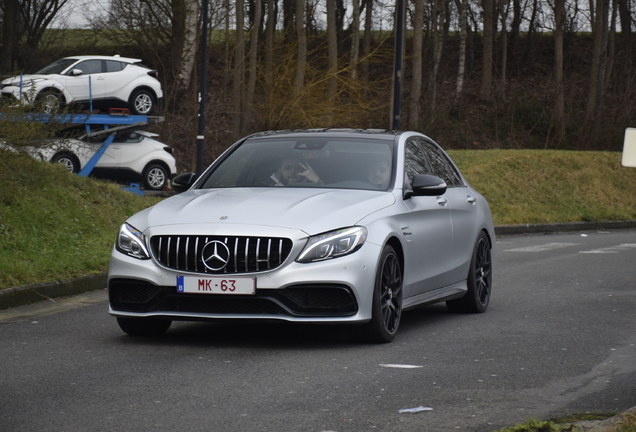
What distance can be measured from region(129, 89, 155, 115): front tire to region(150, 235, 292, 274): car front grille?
23418 mm

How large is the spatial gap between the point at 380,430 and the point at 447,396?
92 centimetres

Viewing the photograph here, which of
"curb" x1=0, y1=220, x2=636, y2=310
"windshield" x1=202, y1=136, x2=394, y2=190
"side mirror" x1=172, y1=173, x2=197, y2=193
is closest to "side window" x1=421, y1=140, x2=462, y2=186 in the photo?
"windshield" x1=202, y1=136, x2=394, y2=190

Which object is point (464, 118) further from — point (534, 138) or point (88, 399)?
point (88, 399)

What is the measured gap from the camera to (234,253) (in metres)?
6.99

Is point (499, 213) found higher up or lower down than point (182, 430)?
lower down

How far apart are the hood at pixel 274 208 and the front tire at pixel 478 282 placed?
6.19 feet

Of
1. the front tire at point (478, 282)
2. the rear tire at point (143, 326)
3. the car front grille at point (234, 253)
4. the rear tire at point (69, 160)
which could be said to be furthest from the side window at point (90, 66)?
the car front grille at point (234, 253)

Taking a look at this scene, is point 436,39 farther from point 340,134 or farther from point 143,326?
point 143,326

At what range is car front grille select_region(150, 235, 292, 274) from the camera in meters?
→ 6.99

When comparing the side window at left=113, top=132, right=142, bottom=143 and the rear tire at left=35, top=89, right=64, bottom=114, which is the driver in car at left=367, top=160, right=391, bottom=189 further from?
the side window at left=113, top=132, right=142, bottom=143

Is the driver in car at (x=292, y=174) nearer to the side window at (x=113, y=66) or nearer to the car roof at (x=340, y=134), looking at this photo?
the car roof at (x=340, y=134)

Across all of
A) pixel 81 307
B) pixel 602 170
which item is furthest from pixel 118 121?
pixel 81 307

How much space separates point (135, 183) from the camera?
30141 millimetres

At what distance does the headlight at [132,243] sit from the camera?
730 cm
